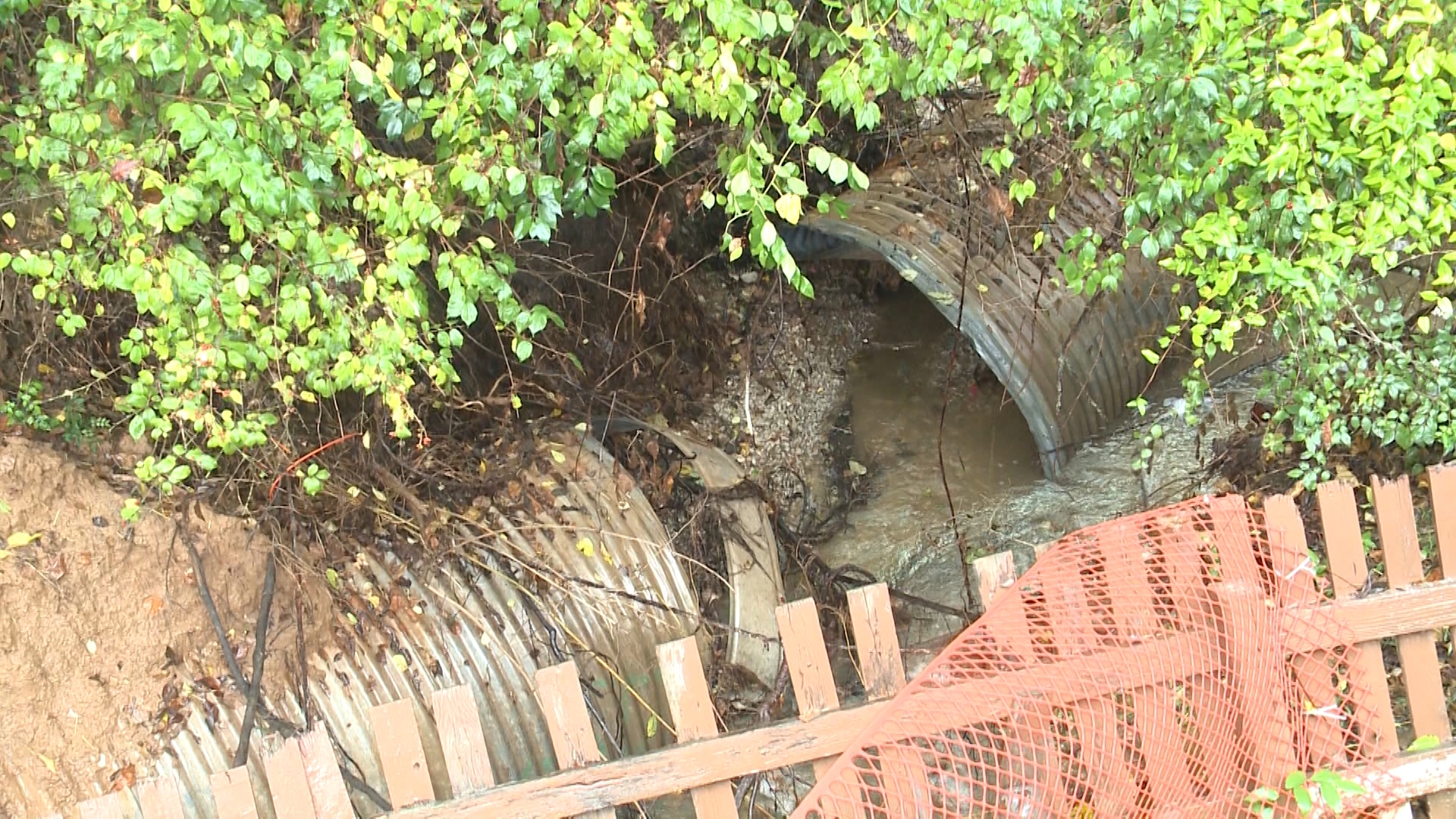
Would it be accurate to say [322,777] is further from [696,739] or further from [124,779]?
[124,779]

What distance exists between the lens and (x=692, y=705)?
1.92m

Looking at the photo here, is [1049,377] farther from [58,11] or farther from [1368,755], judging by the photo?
[58,11]

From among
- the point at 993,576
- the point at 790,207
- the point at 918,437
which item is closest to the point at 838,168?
the point at 790,207

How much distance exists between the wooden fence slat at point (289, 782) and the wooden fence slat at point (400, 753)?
0.47ft

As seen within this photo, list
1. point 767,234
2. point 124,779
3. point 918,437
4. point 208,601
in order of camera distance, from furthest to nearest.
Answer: point 918,437 < point 208,601 < point 124,779 < point 767,234

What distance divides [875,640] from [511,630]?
1.33m

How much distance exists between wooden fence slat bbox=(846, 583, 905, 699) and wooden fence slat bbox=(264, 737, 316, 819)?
114 centimetres

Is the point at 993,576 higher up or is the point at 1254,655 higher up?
the point at 993,576

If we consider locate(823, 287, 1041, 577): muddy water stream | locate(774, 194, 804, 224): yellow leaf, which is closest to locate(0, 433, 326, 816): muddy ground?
locate(774, 194, 804, 224): yellow leaf

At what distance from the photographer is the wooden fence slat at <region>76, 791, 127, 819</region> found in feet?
5.82

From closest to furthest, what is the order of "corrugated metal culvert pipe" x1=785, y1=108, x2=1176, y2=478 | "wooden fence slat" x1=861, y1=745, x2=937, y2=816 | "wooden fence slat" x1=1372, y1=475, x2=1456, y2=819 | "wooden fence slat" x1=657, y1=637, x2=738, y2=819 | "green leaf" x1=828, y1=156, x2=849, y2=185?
"wooden fence slat" x1=861, y1=745, x2=937, y2=816, "wooden fence slat" x1=657, y1=637, x2=738, y2=819, "green leaf" x1=828, y1=156, x2=849, y2=185, "wooden fence slat" x1=1372, y1=475, x2=1456, y2=819, "corrugated metal culvert pipe" x1=785, y1=108, x2=1176, y2=478

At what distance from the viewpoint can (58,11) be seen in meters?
2.28

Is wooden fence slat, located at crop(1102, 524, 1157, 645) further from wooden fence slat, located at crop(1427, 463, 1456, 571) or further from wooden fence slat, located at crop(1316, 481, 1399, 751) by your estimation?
wooden fence slat, located at crop(1427, 463, 1456, 571)

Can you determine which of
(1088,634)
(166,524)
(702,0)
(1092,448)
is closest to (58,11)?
(166,524)
